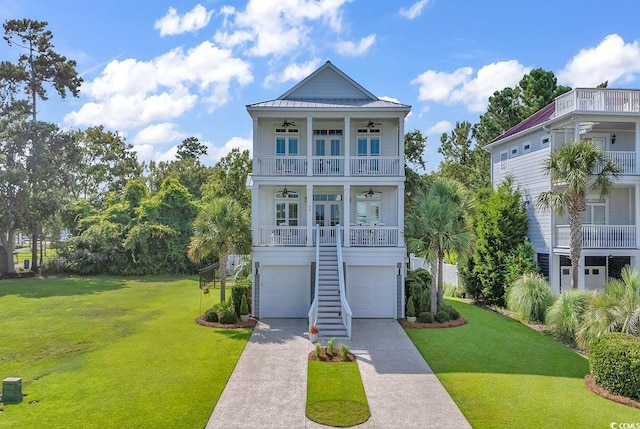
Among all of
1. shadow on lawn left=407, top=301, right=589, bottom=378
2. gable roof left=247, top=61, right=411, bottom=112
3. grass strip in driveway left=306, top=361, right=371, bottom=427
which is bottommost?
grass strip in driveway left=306, top=361, right=371, bottom=427

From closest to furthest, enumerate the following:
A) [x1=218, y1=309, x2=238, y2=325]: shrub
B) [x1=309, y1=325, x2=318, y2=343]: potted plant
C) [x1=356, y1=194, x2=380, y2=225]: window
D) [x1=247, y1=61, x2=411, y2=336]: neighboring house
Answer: [x1=309, y1=325, x2=318, y2=343]: potted plant
[x1=218, y1=309, x2=238, y2=325]: shrub
[x1=247, y1=61, x2=411, y2=336]: neighboring house
[x1=356, y1=194, x2=380, y2=225]: window

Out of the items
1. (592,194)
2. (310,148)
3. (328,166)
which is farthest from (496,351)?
(592,194)

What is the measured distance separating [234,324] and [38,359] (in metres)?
6.55

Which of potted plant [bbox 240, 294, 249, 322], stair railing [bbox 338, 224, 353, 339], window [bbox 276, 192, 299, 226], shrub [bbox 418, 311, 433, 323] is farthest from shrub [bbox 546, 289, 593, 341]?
potted plant [bbox 240, 294, 249, 322]

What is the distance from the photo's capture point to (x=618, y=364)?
989 cm

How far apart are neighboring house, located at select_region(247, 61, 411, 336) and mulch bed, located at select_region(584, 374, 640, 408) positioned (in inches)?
324

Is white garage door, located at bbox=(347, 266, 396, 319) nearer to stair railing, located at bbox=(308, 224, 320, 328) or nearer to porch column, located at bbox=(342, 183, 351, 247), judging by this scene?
porch column, located at bbox=(342, 183, 351, 247)

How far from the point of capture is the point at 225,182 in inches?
1335

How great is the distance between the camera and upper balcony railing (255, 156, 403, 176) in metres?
18.9

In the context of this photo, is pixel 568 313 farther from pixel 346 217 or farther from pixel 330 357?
pixel 346 217

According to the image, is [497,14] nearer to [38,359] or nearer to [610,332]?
[610,332]

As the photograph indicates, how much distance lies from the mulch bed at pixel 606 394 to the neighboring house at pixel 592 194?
9.44 metres

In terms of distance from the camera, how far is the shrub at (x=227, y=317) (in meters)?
16.8

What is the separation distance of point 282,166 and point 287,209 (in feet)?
8.24
